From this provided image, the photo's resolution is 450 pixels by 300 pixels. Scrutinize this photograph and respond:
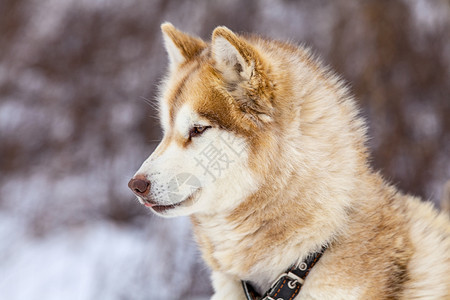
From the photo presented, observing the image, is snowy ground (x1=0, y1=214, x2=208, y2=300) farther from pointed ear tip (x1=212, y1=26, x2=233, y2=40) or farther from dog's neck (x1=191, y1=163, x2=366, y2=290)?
pointed ear tip (x1=212, y1=26, x2=233, y2=40)

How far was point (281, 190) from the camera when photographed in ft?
6.45

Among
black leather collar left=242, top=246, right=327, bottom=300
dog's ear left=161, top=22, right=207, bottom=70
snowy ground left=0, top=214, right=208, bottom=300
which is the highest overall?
dog's ear left=161, top=22, right=207, bottom=70

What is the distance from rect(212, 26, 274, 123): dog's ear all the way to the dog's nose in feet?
1.69

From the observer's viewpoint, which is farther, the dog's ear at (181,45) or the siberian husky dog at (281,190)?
the dog's ear at (181,45)

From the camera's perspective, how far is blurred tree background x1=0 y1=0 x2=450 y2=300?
18.3 feet

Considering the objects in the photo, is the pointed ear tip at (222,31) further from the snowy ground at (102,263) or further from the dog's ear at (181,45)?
the snowy ground at (102,263)

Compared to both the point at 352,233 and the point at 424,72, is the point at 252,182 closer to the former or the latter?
the point at 352,233

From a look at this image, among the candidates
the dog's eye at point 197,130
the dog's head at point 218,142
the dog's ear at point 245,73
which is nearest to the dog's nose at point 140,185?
the dog's head at point 218,142

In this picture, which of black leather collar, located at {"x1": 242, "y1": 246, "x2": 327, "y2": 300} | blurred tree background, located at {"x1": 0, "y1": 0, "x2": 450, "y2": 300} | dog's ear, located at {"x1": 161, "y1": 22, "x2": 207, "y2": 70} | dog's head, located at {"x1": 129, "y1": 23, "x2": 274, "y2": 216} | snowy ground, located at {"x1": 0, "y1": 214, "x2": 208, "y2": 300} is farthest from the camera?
blurred tree background, located at {"x1": 0, "y1": 0, "x2": 450, "y2": 300}

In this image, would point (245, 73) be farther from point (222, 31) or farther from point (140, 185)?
point (140, 185)

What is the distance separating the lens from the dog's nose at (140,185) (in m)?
1.99

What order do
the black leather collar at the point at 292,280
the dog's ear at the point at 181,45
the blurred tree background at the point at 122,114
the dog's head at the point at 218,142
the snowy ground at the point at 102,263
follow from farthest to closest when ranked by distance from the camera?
the blurred tree background at the point at 122,114 → the snowy ground at the point at 102,263 → the dog's ear at the point at 181,45 → the dog's head at the point at 218,142 → the black leather collar at the point at 292,280

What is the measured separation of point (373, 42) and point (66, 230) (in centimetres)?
449

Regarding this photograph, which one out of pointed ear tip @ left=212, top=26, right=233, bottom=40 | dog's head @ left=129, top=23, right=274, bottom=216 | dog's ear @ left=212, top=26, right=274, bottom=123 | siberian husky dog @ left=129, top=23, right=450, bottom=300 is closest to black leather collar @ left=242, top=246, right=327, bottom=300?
siberian husky dog @ left=129, top=23, right=450, bottom=300
